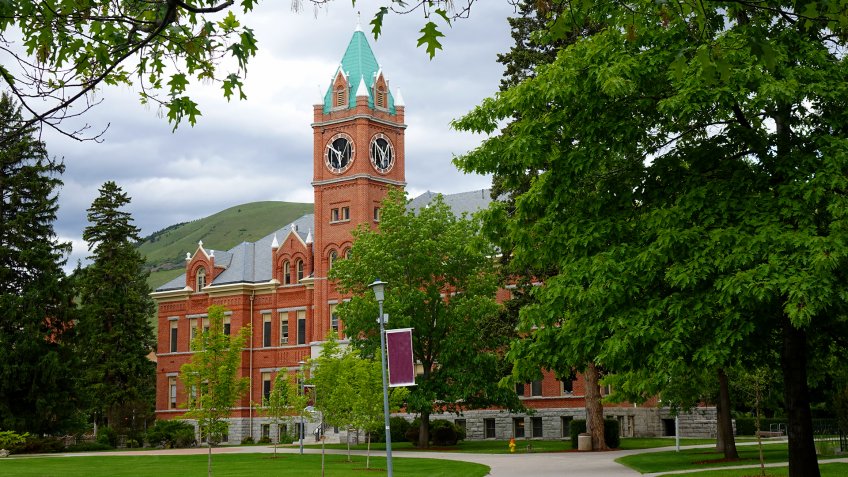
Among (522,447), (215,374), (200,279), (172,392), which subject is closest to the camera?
(215,374)

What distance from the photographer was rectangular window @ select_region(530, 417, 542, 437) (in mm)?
62969

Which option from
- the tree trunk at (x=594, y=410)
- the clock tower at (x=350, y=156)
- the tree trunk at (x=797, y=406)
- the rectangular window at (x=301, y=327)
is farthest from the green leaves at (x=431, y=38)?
the rectangular window at (x=301, y=327)

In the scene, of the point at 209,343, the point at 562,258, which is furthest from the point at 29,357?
the point at 562,258

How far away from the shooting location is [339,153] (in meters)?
68.1

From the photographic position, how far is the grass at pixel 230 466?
106 feet

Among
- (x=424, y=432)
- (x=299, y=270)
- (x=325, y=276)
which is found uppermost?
(x=299, y=270)

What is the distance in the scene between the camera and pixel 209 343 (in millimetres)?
30516

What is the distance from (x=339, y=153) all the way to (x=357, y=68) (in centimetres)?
623

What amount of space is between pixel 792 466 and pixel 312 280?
2043 inches

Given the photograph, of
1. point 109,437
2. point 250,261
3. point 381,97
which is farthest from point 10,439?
point 381,97

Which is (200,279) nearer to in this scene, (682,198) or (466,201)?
(466,201)

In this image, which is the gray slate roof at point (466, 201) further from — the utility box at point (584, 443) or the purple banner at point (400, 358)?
the purple banner at point (400, 358)

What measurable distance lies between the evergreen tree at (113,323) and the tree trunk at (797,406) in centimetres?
5314

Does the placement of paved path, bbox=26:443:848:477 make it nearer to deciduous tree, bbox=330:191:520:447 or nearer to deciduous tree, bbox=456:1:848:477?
deciduous tree, bbox=330:191:520:447
